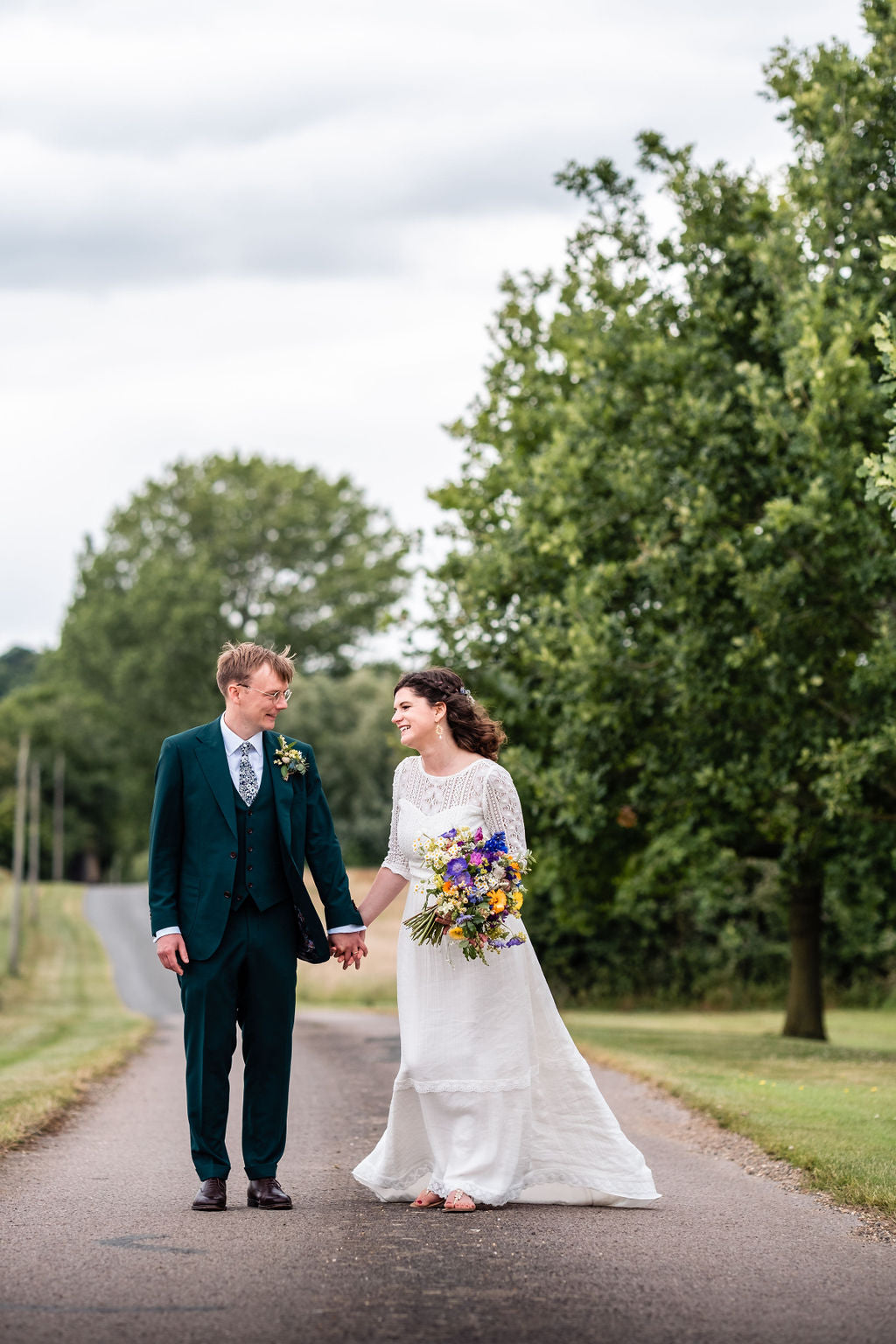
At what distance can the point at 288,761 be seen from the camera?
275 inches

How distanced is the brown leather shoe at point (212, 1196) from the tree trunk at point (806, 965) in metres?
17.9

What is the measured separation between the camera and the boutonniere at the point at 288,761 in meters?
6.97

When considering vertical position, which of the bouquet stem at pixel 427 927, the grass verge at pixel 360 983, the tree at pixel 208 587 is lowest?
the grass verge at pixel 360 983

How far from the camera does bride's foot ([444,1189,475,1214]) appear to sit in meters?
6.66

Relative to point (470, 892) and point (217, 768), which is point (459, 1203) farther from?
point (217, 768)

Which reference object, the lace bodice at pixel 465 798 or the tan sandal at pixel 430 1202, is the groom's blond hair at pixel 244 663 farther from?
the tan sandal at pixel 430 1202

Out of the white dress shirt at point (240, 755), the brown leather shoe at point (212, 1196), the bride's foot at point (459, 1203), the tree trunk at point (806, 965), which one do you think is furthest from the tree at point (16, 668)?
the bride's foot at point (459, 1203)

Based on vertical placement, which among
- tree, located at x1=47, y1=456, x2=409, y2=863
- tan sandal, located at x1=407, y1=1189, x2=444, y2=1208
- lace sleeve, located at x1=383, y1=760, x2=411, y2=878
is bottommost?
tan sandal, located at x1=407, y1=1189, x2=444, y2=1208

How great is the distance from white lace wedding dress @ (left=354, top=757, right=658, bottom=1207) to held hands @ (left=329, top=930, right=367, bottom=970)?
245mm

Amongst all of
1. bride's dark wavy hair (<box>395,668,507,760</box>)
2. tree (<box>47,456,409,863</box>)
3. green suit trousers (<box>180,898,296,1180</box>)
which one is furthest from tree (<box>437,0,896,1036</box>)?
tree (<box>47,456,409,863</box>)

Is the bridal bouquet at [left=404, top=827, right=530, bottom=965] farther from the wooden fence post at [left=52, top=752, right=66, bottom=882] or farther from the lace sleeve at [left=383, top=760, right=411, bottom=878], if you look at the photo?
the wooden fence post at [left=52, top=752, right=66, bottom=882]

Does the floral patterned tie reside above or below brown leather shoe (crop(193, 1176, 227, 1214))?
above

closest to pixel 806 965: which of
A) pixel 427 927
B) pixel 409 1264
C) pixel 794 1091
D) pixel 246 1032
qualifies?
pixel 794 1091

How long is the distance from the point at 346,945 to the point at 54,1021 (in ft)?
68.5
